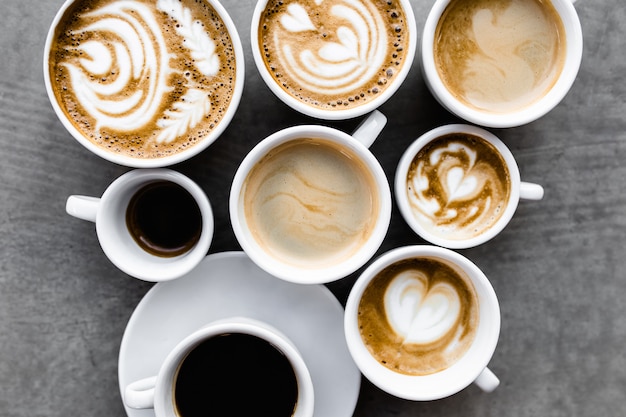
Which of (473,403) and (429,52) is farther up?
(429,52)

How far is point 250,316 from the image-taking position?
1561 mm

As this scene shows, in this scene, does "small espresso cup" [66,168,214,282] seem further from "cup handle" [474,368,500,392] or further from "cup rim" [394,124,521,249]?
"cup handle" [474,368,500,392]

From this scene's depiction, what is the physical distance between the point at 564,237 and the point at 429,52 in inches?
27.9

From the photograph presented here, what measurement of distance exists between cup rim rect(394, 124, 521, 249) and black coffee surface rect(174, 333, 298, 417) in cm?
49

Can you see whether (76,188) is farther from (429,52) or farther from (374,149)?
(429,52)

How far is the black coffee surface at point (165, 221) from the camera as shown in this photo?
1.60 m

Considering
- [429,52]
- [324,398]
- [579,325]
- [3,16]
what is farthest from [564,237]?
[3,16]

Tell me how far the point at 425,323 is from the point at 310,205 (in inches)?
17.7

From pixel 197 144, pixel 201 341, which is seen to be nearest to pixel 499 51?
pixel 197 144

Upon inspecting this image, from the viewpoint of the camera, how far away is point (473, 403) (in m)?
1.76

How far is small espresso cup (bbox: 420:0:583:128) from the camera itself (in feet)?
5.08

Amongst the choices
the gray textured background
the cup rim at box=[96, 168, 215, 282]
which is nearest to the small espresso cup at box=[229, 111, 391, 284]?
the cup rim at box=[96, 168, 215, 282]

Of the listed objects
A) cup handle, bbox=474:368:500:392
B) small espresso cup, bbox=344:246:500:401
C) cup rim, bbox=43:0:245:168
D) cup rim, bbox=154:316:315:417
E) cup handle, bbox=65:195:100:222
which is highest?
cup rim, bbox=43:0:245:168

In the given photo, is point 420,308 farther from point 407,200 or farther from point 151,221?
point 151,221
